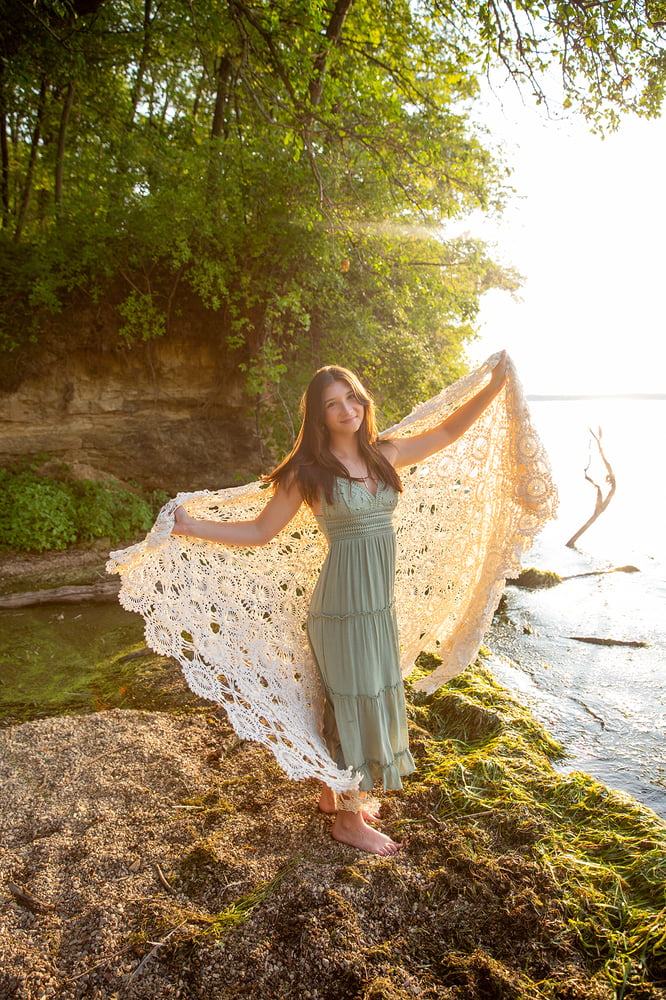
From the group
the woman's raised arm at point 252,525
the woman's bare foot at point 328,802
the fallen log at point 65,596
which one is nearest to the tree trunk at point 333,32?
the woman's raised arm at point 252,525

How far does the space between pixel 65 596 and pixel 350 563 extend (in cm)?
444

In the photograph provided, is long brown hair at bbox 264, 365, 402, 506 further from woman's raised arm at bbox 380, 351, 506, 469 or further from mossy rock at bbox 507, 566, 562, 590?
mossy rock at bbox 507, 566, 562, 590

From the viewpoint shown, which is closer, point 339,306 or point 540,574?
point 339,306

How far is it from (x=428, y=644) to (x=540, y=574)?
17.6ft

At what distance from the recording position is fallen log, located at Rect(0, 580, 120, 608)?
577cm

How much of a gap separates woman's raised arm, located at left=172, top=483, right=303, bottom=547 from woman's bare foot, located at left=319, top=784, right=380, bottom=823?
4.34ft

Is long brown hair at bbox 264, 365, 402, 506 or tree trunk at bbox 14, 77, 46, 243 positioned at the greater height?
tree trunk at bbox 14, 77, 46, 243

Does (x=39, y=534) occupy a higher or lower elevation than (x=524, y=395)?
lower

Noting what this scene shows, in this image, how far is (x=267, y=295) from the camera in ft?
25.9

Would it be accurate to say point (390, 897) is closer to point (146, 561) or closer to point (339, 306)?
point (146, 561)

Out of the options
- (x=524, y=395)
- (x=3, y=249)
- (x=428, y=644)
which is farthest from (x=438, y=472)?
(x=3, y=249)

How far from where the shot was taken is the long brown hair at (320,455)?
2.51 m

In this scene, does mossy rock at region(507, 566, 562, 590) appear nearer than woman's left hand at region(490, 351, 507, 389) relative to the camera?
No

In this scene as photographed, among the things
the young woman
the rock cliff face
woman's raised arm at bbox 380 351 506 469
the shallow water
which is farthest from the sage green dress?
the rock cliff face
